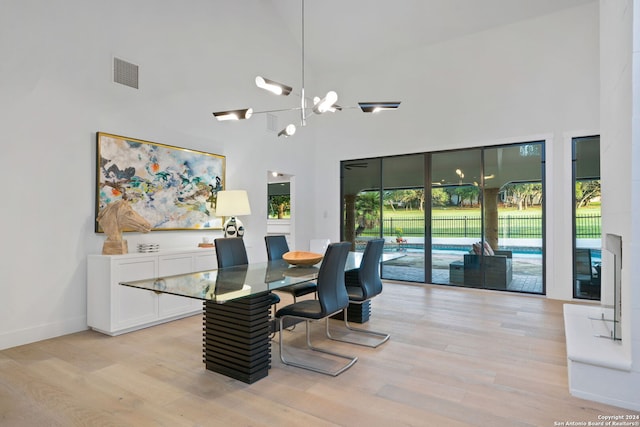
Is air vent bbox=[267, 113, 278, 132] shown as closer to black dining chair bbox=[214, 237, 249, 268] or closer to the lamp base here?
the lamp base

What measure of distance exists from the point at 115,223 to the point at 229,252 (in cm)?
129

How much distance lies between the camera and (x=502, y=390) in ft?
8.34

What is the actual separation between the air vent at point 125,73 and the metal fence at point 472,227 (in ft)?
15.4

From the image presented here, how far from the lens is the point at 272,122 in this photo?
6.57 meters

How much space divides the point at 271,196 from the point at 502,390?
9.24m

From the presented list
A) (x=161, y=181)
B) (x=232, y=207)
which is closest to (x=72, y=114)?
(x=161, y=181)

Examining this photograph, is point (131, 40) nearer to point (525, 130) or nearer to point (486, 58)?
point (486, 58)

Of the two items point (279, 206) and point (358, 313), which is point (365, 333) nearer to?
point (358, 313)

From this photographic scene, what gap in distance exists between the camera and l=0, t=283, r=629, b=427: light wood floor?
2215 mm

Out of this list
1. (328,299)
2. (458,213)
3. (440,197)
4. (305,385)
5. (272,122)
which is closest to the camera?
(305,385)

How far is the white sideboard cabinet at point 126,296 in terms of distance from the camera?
3746mm

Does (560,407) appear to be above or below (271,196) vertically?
below

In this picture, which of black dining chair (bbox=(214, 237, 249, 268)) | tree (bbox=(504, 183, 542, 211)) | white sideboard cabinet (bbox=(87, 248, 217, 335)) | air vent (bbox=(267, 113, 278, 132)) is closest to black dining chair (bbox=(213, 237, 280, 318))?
black dining chair (bbox=(214, 237, 249, 268))

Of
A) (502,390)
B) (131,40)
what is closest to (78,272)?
(131,40)
